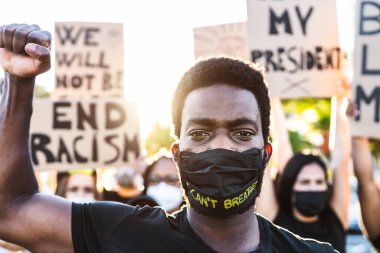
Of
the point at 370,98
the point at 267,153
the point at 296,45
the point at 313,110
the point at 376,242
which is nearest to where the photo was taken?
the point at 267,153

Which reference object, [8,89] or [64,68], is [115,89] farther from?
[8,89]

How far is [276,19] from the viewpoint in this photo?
222 inches

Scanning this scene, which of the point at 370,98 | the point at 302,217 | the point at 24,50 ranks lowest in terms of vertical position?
the point at 302,217

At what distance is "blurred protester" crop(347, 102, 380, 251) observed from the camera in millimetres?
4555

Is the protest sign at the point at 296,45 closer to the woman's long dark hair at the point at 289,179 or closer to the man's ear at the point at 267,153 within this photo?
the woman's long dark hair at the point at 289,179

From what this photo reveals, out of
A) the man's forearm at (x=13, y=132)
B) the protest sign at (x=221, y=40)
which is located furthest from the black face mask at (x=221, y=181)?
the protest sign at (x=221, y=40)

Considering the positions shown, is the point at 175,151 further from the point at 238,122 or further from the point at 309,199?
the point at 309,199

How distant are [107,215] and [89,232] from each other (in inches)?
3.4

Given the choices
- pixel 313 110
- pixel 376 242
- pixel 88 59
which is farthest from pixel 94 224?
pixel 313 110

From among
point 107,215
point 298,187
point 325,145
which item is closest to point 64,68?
point 298,187

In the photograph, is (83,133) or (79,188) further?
(83,133)

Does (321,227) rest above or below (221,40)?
below

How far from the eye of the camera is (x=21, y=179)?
2.29 meters

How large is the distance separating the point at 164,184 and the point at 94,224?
9.52ft
